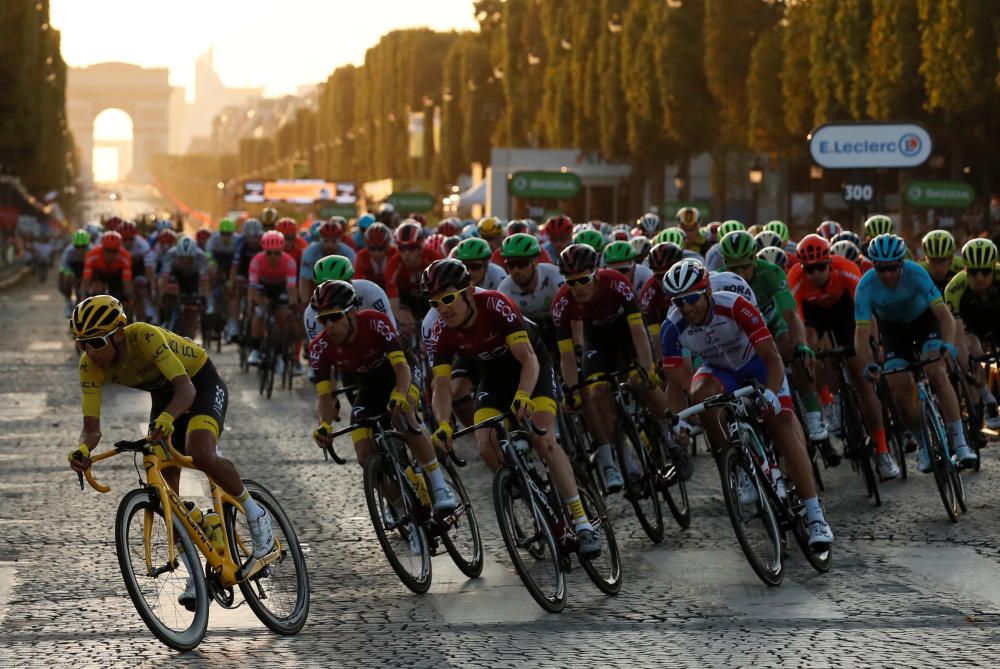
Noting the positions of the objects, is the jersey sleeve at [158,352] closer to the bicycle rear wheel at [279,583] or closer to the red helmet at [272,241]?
the bicycle rear wheel at [279,583]

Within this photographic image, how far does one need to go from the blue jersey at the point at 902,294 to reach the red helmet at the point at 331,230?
7.36m

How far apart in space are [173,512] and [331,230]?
10700mm

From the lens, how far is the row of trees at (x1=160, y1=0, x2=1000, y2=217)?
41156 mm

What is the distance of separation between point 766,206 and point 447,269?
56396 millimetres

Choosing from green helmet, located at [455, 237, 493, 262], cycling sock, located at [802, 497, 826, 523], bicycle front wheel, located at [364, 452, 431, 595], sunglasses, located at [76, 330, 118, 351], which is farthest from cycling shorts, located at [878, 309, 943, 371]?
sunglasses, located at [76, 330, 118, 351]

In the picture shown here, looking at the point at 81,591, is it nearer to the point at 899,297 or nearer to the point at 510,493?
the point at 510,493

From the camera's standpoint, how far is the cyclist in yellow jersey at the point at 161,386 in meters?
7.91

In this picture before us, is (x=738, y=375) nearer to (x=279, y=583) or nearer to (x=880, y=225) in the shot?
(x=279, y=583)

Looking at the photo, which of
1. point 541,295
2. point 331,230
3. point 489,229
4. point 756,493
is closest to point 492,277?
point 541,295

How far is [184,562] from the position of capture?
7.88m

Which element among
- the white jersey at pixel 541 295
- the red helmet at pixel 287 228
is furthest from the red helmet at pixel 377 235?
the red helmet at pixel 287 228

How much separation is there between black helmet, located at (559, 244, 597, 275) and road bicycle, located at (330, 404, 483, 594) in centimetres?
200

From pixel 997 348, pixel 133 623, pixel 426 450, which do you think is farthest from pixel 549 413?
pixel 997 348

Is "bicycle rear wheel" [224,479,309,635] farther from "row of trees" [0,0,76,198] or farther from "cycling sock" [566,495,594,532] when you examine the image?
"row of trees" [0,0,76,198]
